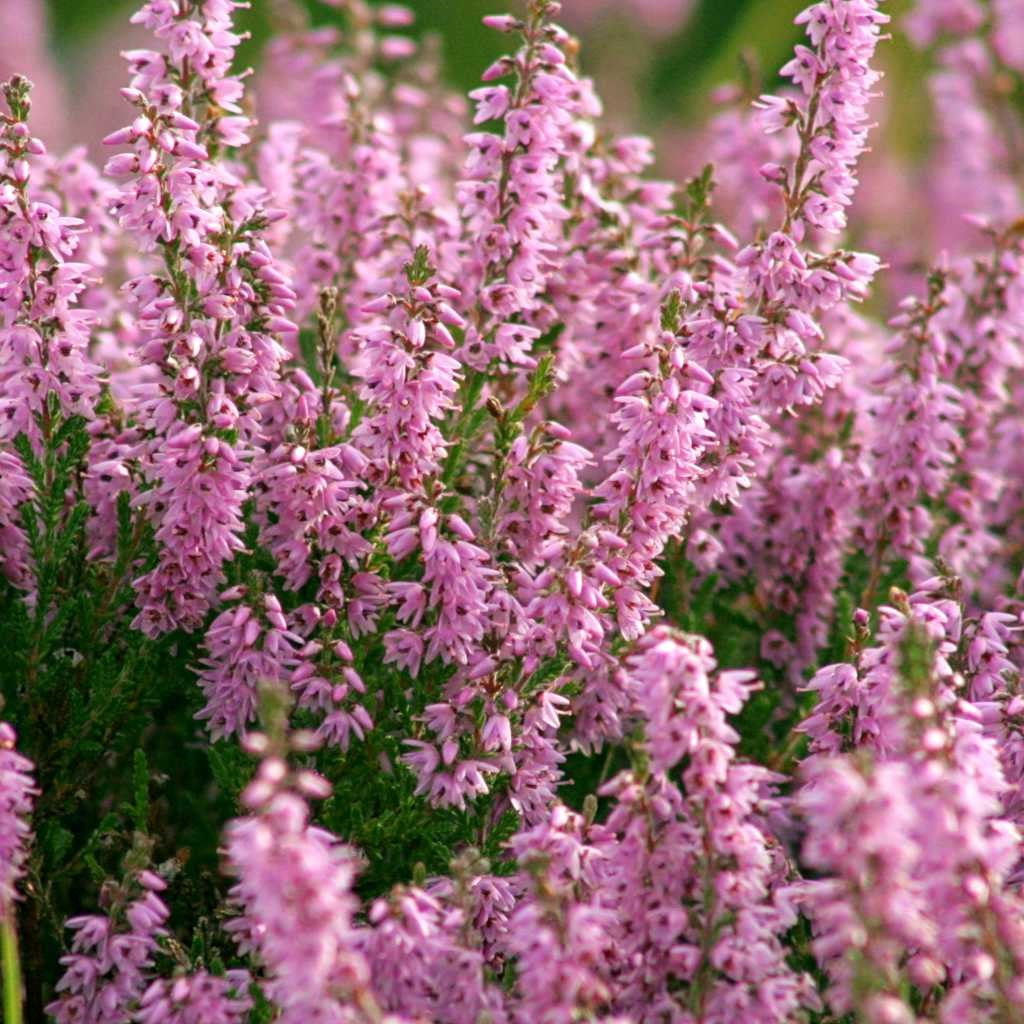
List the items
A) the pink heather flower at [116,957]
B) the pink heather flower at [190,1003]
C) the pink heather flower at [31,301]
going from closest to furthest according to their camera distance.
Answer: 1. the pink heather flower at [190,1003]
2. the pink heather flower at [116,957]
3. the pink heather flower at [31,301]

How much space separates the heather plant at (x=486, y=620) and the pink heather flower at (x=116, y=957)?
13mm

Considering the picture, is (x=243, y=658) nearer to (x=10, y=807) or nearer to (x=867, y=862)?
(x=10, y=807)

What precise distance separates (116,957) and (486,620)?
120cm

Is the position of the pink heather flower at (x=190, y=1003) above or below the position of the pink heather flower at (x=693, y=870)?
below

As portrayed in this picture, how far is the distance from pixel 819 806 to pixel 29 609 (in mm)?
2525

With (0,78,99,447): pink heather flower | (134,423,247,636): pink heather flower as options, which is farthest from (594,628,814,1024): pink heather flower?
(0,78,99,447): pink heather flower

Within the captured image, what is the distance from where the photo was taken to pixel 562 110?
422 cm

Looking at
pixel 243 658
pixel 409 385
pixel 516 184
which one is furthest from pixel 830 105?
pixel 243 658

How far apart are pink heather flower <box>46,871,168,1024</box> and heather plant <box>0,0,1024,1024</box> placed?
0.01 m

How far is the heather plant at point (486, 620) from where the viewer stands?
300cm

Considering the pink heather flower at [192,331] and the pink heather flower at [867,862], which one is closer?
the pink heather flower at [867,862]

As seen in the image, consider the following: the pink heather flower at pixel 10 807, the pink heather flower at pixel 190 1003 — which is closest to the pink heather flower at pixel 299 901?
the pink heather flower at pixel 190 1003

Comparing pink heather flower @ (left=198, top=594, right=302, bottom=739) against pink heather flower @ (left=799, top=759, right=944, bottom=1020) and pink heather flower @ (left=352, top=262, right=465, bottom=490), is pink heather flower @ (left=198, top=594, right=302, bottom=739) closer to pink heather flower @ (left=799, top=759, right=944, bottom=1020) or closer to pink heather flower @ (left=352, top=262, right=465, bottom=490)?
pink heather flower @ (left=352, top=262, right=465, bottom=490)

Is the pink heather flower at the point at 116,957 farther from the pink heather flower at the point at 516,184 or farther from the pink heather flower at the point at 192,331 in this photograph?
the pink heather flower at the point at 516,184
